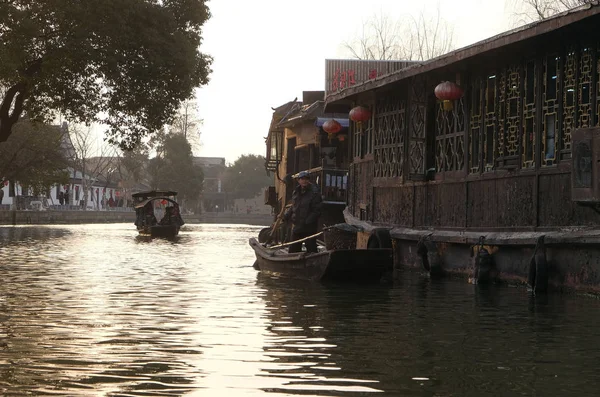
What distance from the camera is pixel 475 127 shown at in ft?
55.3

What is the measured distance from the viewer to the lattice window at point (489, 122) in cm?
1614

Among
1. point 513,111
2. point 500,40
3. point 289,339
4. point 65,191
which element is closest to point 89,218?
point 65,191

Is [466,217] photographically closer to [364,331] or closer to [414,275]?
[414,275]

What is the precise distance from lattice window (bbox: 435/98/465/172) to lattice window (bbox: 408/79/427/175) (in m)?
0.33

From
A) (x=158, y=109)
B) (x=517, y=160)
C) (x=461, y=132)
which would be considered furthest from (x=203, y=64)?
(x=517, y=160)

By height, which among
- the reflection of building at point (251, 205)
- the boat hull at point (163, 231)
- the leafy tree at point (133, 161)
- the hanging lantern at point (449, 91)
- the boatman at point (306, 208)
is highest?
the leafy tree at point (133, 161)

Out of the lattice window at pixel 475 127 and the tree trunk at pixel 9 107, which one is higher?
the tree trunk at pixel 9 107

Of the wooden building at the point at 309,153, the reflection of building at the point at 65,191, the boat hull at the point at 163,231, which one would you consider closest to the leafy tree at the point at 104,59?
the wooden building at the point at 309,153

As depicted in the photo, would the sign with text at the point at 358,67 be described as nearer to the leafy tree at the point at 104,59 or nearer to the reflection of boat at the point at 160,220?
the leafy tree at the point at 104,59

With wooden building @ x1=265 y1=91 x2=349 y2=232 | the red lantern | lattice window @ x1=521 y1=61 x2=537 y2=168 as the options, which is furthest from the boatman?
wooden building @ x1=265 y1=91 x2=349 y2=232

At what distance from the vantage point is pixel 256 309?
11.6 m

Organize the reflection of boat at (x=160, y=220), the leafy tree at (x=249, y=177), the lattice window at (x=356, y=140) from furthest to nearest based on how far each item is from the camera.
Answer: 1. the leafy tree at (x=249, y=177)
2. the reflection of boat at (x=160, y=220)
3. the lattice window at (x=356, y=140)

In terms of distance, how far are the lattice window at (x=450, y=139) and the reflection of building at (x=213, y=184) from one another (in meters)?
87.8

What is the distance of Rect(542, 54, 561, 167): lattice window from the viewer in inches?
554
